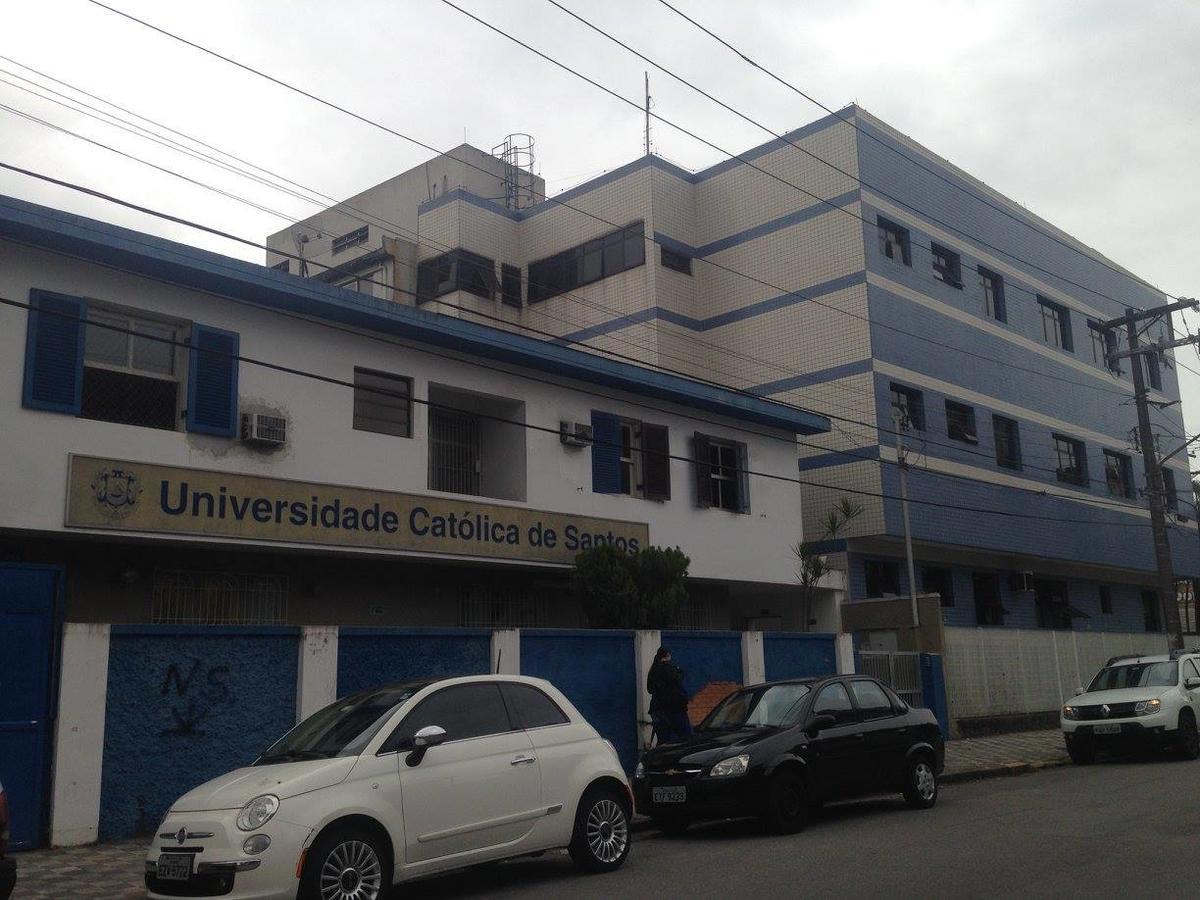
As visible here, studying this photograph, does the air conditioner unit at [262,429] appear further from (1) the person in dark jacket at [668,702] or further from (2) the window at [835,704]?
(2) the window at [835,704]

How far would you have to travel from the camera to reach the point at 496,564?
1858 cm

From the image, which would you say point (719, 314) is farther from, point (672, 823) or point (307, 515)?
point (672, 823)

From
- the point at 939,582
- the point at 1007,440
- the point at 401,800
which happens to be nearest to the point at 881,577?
the point at 939,582

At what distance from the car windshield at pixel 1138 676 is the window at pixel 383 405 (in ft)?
38.9

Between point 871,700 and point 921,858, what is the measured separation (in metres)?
3.79

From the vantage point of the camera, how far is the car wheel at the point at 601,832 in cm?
941

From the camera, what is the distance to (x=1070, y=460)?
3459cm

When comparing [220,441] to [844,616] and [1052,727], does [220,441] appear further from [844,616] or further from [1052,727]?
[1052,727]

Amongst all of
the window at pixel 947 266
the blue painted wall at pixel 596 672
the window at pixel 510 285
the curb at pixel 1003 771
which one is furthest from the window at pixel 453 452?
the window at pixel 947 266

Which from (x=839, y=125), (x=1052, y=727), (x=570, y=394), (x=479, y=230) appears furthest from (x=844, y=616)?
(x=479, y=230)

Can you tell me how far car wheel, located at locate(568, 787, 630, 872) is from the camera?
9406 millimetres

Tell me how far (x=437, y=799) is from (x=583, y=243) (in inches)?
963

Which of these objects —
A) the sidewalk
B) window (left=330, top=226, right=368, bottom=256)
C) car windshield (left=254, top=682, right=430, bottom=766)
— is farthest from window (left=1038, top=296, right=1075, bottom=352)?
car windshield (left=254, top=682, right=430, bottom=766)

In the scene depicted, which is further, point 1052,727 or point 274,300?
point 1052,727
